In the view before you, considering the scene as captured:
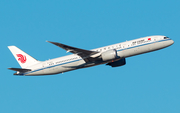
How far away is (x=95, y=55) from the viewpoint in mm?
55188

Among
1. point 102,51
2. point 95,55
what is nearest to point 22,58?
point 95,55

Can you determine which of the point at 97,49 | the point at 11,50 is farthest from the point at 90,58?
the point at 11,50

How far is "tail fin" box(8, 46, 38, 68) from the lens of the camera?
204 ft

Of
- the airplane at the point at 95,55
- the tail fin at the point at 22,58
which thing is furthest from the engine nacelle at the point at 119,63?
the tail fin at the point at 22,58

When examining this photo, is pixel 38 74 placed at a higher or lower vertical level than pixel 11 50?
lower

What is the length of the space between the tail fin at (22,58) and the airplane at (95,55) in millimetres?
2042

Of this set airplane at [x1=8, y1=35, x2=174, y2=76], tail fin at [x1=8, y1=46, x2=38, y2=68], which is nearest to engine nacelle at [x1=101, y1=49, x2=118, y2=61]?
airplane at [x1=8, y1=35, x2=174, y2=76]

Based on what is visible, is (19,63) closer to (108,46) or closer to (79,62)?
(79,62)

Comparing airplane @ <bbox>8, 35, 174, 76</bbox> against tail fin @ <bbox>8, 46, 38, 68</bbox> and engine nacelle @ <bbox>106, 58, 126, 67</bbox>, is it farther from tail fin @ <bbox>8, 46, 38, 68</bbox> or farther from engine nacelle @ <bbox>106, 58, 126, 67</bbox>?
engine nacelle @ <bbox>106, 58, 126, 67</bbox>

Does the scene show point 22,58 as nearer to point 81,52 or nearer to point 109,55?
point 81,52

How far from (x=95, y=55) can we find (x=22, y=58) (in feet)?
59.3

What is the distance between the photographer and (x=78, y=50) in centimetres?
5409

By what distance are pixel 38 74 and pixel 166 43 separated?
89.6 ft

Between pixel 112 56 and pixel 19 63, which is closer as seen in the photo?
pixel 112 56
